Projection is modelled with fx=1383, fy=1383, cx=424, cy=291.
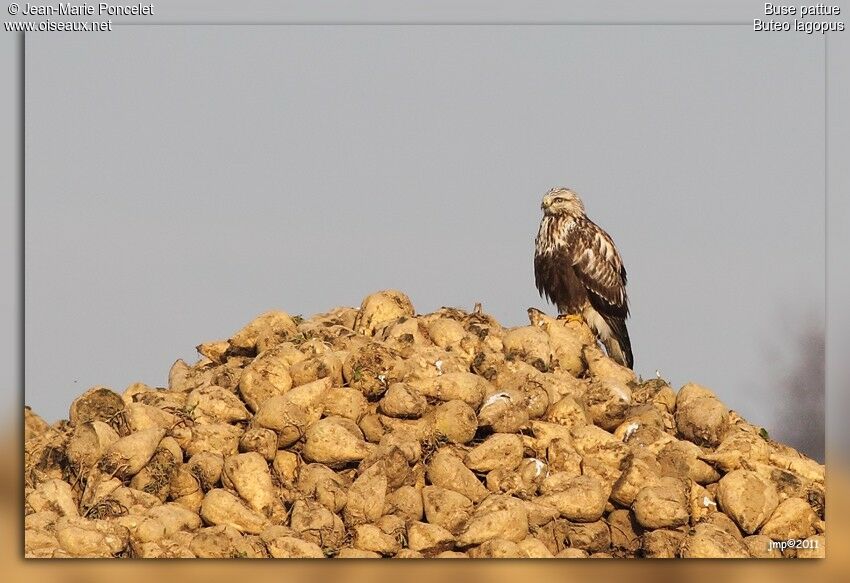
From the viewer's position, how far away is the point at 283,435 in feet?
43.0

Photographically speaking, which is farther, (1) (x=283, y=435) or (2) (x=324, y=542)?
(1) (x=283, y=435)

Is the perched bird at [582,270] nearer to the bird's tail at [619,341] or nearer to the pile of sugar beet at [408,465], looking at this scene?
the bird's tail at [619,341]

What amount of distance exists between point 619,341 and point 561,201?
Result: 213 centimetres

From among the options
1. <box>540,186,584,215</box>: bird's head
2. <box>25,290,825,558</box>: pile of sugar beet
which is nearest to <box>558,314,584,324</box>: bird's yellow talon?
<box>540,186,584,215</box>: bird's head

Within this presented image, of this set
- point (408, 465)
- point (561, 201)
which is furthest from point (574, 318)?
point (408, 465)

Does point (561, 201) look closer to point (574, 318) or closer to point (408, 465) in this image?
point (574, 318)

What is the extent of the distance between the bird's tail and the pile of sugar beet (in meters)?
4.44

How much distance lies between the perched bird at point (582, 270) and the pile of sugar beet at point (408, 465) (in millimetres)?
4490

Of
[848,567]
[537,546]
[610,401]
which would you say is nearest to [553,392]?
[610,401]

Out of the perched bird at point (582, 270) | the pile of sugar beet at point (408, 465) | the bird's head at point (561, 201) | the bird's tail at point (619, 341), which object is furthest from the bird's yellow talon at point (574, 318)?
the pile of sugar beet at point (408, 465)

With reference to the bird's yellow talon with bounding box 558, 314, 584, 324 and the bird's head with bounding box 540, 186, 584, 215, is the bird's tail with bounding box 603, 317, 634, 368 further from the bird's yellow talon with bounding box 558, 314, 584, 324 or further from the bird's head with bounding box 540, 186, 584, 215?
the bird's head with bounding box 540, 186, 584, 215

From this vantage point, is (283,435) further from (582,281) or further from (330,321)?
(582,281)

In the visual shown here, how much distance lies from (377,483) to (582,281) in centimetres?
751

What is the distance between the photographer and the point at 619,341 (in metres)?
19.4
